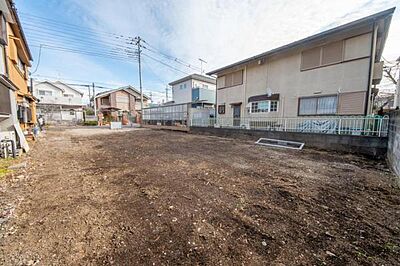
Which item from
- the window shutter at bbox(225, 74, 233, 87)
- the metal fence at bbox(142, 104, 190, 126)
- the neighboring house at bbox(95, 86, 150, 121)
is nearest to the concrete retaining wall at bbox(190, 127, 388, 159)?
the window shutter at bbox(225, 74, 233, 87)

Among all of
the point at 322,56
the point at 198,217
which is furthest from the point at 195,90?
the point at 198,217

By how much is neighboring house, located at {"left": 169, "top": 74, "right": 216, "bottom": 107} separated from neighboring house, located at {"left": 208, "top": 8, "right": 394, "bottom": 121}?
7.61 meters

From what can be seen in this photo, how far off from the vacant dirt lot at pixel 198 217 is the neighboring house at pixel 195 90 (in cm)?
1585

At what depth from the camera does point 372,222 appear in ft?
7.08

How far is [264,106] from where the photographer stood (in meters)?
11.2

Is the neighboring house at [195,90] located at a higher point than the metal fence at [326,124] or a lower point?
higher

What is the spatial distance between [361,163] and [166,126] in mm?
15057

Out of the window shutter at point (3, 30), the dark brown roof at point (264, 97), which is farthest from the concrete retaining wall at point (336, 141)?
the window shutter at point (3, 30)

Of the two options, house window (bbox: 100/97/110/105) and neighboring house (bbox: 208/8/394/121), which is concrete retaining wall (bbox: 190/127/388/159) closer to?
neighboring house (bbox: 208/8/394/121)

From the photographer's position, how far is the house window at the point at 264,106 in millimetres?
10766

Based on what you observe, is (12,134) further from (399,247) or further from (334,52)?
(334,52)

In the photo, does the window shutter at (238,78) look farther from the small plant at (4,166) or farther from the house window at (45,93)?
the house window at (45,93)

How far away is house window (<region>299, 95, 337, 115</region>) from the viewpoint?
27.6 ft

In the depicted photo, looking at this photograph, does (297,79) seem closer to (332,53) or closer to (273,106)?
(332,53)
